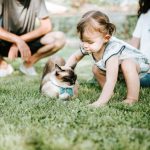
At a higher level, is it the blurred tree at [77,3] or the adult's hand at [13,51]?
the adult's hand at [13,51]

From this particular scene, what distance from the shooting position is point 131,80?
12.6ft

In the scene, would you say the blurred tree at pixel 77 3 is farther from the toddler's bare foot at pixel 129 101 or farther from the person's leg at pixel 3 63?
the toddler's bare foot at pixel 129 101

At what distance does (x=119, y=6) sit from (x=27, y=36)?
787cm

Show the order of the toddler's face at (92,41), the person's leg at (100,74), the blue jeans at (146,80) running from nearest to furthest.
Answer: the toddler's face at (92,41) < the person's leg at (100,74) < the blue jeans at (146,80)

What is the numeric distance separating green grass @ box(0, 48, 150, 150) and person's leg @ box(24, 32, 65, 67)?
189 centimetres

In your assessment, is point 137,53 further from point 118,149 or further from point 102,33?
point 118,149

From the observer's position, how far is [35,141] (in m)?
2.45

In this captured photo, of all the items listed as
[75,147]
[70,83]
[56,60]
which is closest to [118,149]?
[75,147]

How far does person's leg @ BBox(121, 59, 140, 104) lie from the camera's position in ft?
12.5

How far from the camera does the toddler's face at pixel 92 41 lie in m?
3.70

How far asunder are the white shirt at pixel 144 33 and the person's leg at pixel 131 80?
110cm

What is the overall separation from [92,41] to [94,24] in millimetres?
153

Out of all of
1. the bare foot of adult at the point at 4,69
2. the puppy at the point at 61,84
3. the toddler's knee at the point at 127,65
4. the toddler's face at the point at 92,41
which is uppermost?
the toddler's face at the point at 92,41

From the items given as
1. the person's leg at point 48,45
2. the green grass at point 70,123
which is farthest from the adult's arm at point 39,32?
the green grass at point 70,123
